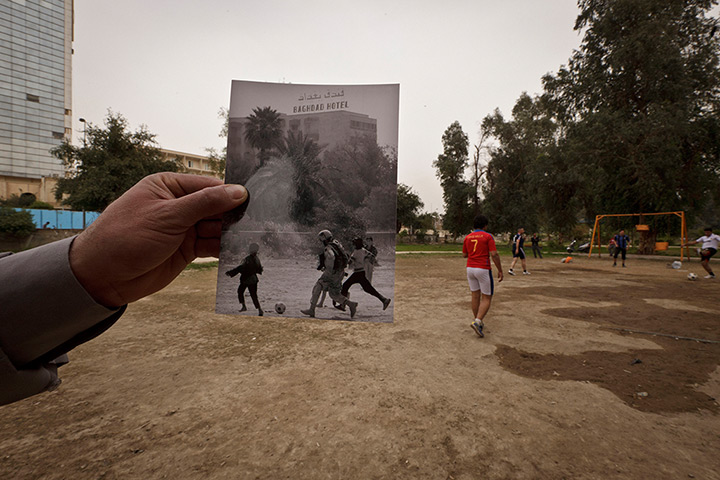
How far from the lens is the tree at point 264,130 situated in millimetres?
1968

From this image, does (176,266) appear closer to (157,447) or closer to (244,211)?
(244,211)

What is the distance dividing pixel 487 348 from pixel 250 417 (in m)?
3.46

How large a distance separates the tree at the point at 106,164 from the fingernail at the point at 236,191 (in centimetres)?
2551

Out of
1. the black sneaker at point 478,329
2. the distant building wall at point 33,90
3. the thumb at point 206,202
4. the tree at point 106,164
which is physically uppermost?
the distant building wall at point 33,90

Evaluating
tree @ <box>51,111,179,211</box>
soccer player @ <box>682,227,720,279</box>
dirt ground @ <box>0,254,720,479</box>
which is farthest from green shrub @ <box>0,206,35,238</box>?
soccer player @ <box>682,227,720,279</box>

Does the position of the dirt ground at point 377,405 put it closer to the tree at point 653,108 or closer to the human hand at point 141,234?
the human hand at point 141,234

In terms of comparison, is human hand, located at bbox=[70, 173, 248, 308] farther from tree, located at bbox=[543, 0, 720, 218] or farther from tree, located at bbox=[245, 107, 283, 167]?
tree, located at bbox=[543, 0, 720, 218]

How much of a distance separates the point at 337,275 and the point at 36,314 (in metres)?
1.38

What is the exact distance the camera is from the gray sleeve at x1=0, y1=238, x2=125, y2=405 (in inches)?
39.8

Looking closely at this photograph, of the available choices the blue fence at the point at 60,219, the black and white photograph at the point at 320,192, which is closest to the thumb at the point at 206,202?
the black and white photograph at the point at 320,192

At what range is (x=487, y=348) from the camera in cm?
461

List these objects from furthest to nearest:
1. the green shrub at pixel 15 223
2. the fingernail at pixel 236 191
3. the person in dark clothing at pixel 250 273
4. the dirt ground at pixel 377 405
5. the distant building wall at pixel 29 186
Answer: the distant building wall at pixel 29 186 < the green shrub at pixel 15 223 < the dirt ground at pixel 377 405 < the person in dark clothing at pixel 250 273 < the fingernail at pixel 236 191

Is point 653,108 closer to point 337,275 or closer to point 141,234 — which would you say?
point 337,275

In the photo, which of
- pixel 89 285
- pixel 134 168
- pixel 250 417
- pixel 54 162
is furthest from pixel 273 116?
pixel 54 162
